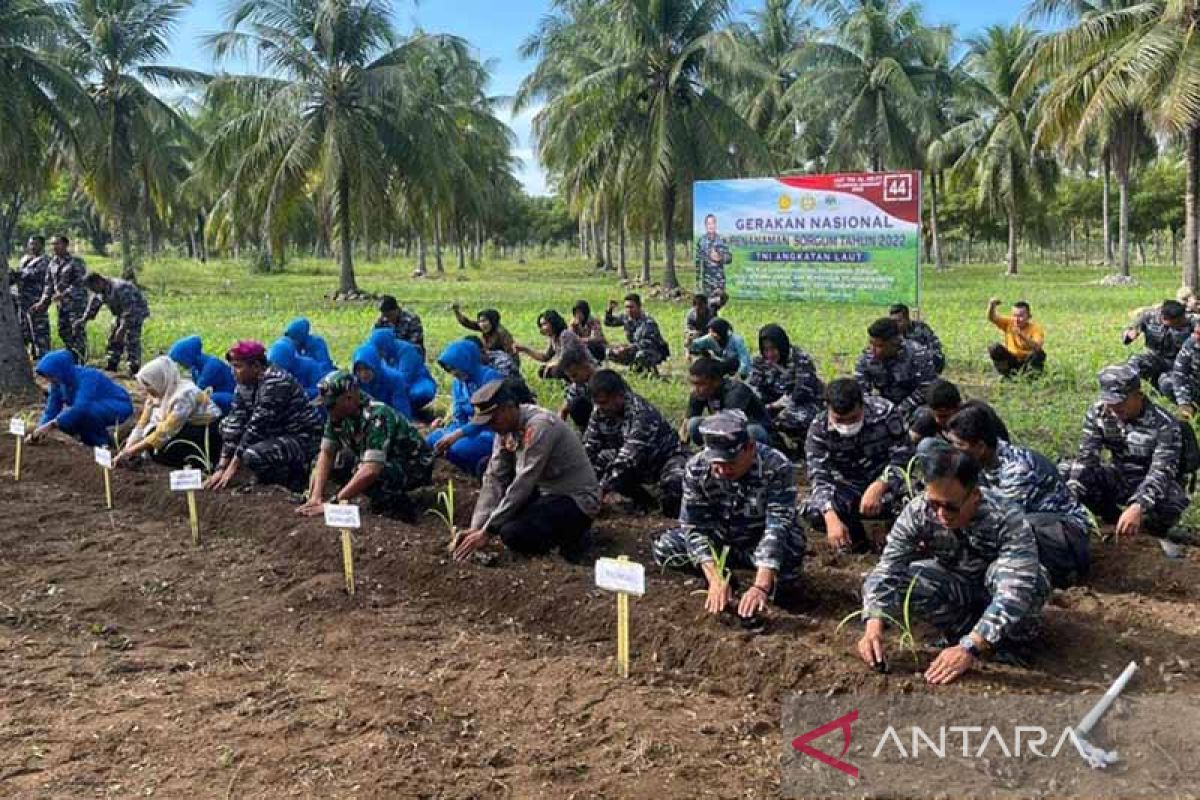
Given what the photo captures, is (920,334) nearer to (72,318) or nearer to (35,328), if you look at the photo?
(72,318)

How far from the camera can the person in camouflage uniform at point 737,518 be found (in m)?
4.15

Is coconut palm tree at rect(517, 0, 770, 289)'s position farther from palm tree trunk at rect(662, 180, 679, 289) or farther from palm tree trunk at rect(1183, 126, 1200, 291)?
palm tree trunk at rect(1183, 126, 1200, 291)

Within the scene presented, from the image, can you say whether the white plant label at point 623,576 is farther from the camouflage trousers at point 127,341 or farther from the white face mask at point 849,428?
the camouflage trousers at point 127,341

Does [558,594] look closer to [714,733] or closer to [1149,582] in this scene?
[714,733]

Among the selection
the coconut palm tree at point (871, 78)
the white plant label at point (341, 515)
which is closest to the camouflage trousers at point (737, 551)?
the white plant label at point (341, 515)

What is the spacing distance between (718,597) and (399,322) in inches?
259

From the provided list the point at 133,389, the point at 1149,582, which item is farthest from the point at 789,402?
the point at 133,389

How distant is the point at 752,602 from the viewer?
4.00 m

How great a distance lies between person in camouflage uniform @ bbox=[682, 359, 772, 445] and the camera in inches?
233

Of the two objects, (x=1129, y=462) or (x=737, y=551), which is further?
(x=1129, y=462)

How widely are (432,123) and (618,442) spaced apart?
62.1 feet

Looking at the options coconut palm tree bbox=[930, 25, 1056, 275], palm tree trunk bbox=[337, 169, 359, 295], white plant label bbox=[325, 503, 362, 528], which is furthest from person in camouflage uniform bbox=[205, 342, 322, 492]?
coconut palm tree bbox=[930, 25, 1056, 275]

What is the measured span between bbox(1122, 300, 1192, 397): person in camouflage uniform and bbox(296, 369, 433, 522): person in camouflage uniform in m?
6.17

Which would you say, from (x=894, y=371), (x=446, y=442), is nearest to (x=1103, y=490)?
(x=894, y=371)
